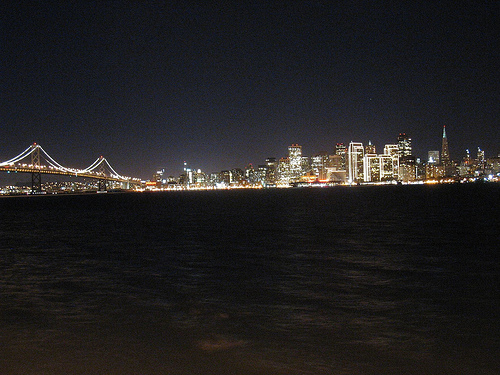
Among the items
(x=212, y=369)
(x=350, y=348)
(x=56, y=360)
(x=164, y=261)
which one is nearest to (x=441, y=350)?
(x=350, y=348)

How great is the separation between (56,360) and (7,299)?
4814mm

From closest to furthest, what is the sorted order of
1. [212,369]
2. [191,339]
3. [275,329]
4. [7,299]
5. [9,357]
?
1. [212,369]
2. [9,357]
3. [191,339]
4. [275,329]
5. [7,299]

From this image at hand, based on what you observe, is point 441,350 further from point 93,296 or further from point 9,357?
point 93,296

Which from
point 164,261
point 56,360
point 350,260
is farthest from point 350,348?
point 164,261

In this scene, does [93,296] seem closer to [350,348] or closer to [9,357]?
[9,357]

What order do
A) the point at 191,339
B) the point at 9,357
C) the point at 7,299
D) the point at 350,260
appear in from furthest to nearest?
the point at 350,260, the point at 7,299, the point at 191,339, the point at 9,357

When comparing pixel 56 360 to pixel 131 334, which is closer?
pixel 56 360

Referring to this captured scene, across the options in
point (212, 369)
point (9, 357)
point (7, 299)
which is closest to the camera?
point (212, 369)

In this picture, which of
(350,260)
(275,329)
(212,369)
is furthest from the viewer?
(350,260)

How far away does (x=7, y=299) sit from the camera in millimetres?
10523

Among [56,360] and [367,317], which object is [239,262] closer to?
[367,317]

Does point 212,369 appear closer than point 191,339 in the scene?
Yes

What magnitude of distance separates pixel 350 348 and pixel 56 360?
4148 mm

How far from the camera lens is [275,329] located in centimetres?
796
